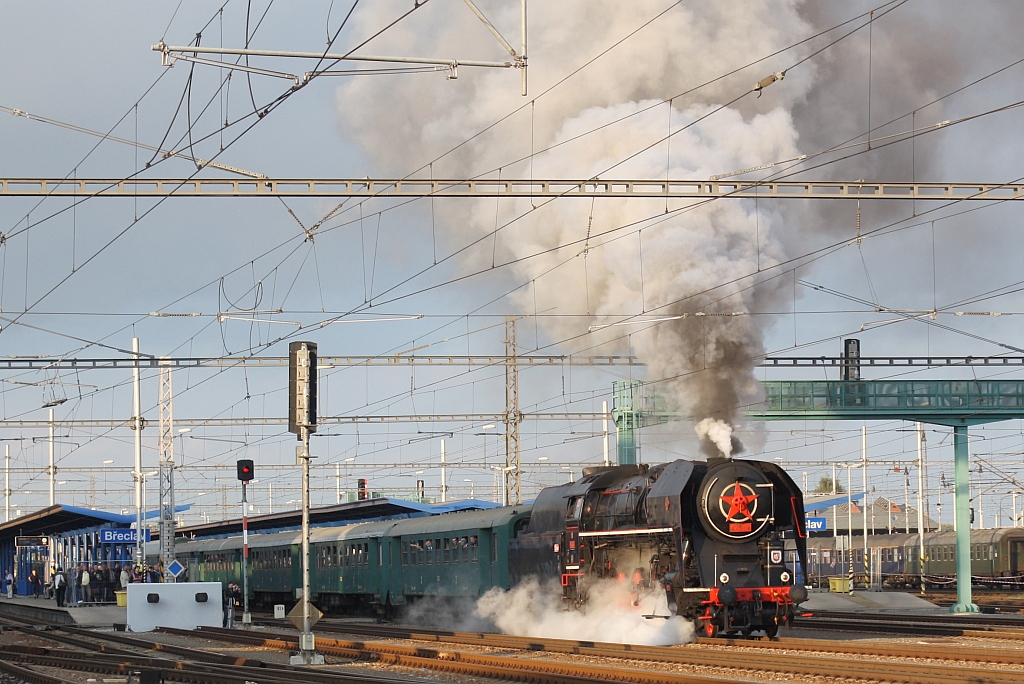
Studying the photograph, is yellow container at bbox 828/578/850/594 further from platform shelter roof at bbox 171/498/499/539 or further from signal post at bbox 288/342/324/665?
signal post at bbox 288/342/324/665

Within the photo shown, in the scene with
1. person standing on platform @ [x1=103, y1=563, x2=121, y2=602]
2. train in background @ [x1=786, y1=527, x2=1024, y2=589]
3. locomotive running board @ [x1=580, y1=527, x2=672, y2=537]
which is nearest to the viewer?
locomotive running board @ [x1=580, y1=527, x2=672, y2=537]

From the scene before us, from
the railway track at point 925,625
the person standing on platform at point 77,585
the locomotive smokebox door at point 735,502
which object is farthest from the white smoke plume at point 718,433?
the person standing on platform at point 77,585

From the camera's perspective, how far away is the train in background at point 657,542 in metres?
19.6

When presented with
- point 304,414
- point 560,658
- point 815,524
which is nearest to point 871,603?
point 815,524

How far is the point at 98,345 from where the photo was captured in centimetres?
3472

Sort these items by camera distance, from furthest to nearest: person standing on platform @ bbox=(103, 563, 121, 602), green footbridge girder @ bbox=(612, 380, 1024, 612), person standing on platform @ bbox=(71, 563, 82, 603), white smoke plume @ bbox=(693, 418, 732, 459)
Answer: person standing on platform @ bbox=(103, 563, 121, 602) < person standing on platform @ bbox=(71, 563, 82, 603) < green footbridge girder @ bbox=(612, 380, 1024, 612) < white smoke plume @ bbox=(693, 418, 732, 459)

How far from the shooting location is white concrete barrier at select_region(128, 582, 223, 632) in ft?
101

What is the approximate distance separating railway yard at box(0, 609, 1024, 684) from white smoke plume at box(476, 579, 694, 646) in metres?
0.59

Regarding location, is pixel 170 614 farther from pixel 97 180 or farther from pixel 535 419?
pixel 535 419

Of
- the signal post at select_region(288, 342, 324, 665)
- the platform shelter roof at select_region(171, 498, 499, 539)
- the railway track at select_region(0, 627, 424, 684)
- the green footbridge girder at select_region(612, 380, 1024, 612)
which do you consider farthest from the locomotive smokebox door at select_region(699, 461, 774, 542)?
the platform shelter roof at select_region(171, 498, 499, 539)

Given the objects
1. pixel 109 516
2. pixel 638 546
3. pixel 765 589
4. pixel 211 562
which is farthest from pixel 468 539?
pixel 211 562

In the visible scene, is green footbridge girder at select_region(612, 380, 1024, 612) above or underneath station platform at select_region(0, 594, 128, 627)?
above

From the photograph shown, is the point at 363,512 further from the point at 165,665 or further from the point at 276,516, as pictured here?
the point at 165,665

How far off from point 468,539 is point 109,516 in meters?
19.0
